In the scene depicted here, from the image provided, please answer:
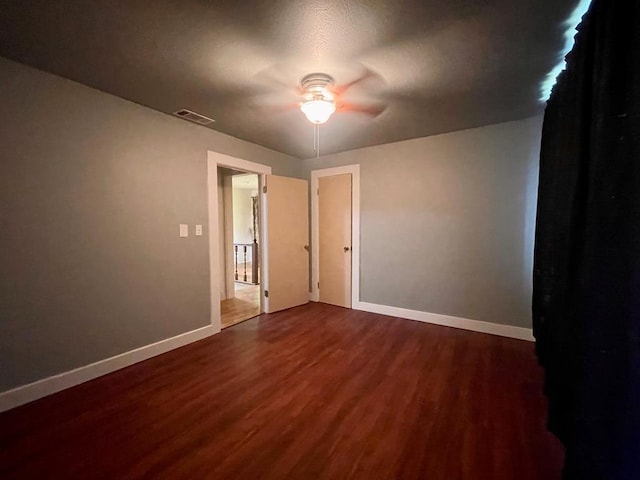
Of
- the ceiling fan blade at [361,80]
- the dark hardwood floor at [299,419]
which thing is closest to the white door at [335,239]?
the dark hardwood floor at [299,419]

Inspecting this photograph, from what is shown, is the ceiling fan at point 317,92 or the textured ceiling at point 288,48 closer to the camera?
the textured ceiling at point 288,48

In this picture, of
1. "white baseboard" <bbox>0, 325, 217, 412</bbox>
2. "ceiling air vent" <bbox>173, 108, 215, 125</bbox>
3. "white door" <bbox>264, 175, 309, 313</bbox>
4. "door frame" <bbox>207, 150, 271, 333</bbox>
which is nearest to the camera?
"white baseboard" <bbox>0, 325, 217, 412</bbox>

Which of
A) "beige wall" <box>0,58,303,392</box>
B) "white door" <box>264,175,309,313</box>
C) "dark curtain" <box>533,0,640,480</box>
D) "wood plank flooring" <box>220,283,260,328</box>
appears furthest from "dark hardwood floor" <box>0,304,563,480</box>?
"white door" <box>264,175,309,313</box>

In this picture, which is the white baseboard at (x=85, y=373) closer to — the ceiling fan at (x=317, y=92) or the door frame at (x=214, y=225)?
Result: the door frame at (x=214, y=225)

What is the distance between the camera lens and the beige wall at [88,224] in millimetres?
1866

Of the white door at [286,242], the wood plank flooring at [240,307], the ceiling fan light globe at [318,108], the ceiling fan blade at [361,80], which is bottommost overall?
the wood plank flooring at [240,307]

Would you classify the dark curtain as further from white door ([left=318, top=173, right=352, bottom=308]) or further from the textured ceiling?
white door ([left=318, top=173, right=352, bottom=308])

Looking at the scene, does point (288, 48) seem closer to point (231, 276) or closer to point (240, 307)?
point (240, 307)

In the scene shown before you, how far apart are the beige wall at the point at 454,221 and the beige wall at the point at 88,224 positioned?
2.33 metres

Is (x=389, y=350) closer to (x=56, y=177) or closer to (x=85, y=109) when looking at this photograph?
(x=56, y=177)

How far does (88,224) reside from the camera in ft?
7.23

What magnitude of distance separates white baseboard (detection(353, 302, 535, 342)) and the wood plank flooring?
1600 millimetres

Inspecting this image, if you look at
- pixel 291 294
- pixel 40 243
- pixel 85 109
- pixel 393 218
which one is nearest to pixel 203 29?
pixel 85 109

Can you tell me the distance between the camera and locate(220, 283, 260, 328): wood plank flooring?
3697mm
